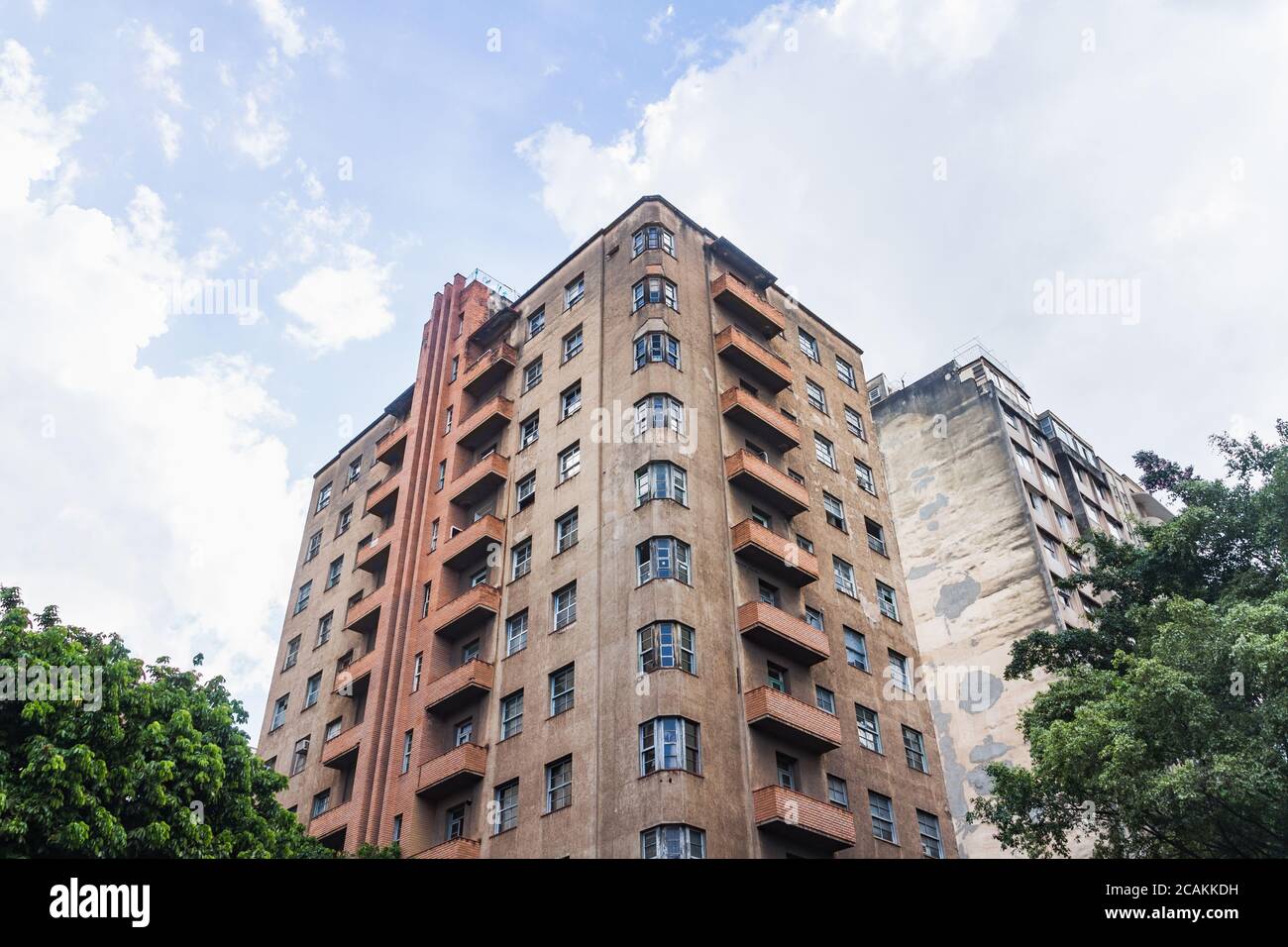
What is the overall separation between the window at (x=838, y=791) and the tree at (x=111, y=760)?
53.1 feet

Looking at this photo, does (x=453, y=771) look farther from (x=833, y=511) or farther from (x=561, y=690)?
(x=833, y=511)

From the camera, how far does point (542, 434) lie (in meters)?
40.7

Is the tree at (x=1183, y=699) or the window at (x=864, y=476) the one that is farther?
the window at (x=864, y=476)

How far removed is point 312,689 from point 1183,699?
111 feet

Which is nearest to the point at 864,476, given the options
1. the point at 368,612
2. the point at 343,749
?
the point at 368,612

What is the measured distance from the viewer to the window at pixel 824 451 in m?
43.6

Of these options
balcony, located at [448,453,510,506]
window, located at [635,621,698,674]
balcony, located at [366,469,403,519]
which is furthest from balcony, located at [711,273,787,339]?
window, located at [635,621,698,674]

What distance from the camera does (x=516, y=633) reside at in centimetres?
3597

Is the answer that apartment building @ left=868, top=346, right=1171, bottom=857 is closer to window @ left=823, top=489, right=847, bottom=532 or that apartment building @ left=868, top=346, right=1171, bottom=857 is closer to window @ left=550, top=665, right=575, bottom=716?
window @ left=823, top=489, right=847, bottom=532

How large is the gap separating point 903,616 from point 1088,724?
15.4 meters

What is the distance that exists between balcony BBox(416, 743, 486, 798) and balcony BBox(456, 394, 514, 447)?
551 inches

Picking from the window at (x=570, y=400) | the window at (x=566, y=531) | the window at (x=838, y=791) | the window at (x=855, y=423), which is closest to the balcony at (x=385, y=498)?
the window at (x=570, y=400)

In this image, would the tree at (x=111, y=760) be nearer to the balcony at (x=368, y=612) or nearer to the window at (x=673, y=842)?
the window at (x=673, y=842)
